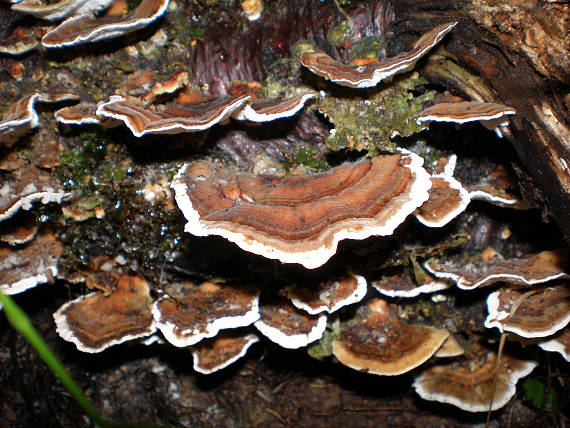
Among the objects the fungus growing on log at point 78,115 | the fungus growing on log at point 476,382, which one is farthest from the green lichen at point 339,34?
the fungus growing on log at point 476,382

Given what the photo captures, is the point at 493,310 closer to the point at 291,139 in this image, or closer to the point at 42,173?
the point at 291,139

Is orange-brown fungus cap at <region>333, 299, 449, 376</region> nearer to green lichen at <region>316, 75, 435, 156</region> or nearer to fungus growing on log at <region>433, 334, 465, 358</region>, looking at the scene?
fungus growing on log at <region>433, 334, 465, 358</region>

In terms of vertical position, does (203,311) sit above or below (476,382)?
above

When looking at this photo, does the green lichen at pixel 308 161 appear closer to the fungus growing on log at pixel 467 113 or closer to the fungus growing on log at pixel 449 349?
the fungus growing on log at pixel 467 113

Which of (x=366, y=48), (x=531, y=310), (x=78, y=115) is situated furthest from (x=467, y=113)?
(x=78, y=115)

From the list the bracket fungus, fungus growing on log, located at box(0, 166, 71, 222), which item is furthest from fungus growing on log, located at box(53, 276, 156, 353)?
fungus growing on log, located at box(0, 166, 71, 222)

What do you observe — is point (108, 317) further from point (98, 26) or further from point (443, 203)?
point (443, 203)

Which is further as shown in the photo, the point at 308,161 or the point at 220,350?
the point at 220,350

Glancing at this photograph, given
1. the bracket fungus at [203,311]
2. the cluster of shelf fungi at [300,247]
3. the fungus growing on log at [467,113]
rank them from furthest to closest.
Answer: the bracket fungus at [203,311] → the fungus growing on log at [467,113] → the cluster of shelf fungi at [300,247]
